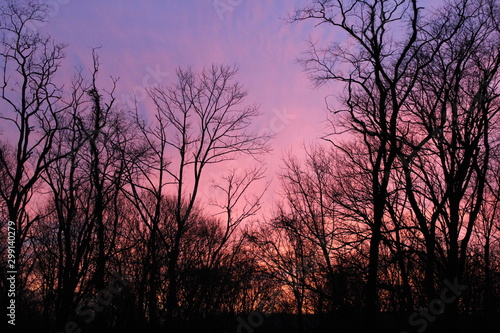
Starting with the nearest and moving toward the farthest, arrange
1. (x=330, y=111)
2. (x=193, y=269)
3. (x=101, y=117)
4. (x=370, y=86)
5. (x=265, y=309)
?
(x=330, y=111), (x=370, y=86), (x=101, y=117), (x=193, y=269), (x=265, y=309)

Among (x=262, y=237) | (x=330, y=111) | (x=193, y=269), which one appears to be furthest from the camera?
(x=262, y=237)

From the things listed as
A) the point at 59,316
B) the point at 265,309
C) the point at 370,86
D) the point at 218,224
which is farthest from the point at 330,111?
the point at 265,309

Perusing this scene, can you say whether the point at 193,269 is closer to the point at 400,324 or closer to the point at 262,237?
the point at 262,237

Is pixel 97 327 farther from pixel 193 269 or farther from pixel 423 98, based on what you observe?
pixel 423 98

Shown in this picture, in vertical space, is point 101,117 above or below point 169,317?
above

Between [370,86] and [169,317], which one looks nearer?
[370,86]

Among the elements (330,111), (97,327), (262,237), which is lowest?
(97,327)

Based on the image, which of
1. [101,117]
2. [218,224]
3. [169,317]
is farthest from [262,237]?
[101,117]

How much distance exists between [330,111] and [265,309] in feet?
99.1

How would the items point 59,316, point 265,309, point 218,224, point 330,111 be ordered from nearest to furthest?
point 330,111, point 59,316, point 218,224, point 265,309

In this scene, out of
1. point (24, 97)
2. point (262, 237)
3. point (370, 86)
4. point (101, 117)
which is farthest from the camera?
point (262, 237)

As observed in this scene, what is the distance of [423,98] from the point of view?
45.4 feet

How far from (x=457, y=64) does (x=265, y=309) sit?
102ft

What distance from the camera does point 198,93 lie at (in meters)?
18.5
